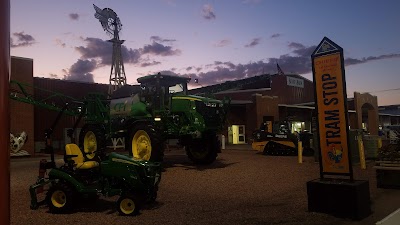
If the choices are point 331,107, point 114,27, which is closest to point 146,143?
point 331,107

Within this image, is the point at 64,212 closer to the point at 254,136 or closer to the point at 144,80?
Result: the point at 144,80

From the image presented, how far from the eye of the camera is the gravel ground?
6.30m

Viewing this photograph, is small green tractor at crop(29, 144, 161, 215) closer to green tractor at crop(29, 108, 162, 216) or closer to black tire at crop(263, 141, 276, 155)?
green tractor at crop(29, 108, 162, 216)

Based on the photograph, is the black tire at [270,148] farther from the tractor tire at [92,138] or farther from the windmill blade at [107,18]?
the windmill blade at [107,18]

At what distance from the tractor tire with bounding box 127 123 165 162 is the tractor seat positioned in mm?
4187

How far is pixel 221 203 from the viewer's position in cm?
765

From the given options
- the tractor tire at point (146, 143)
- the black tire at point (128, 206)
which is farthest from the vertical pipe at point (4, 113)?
the tractor tire at point (146, 143)

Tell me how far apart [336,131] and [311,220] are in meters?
1.88

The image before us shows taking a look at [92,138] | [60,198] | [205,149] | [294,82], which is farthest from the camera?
[294,82]

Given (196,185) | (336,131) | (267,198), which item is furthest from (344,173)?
(196,185)

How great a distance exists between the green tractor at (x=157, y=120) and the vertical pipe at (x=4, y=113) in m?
10.5

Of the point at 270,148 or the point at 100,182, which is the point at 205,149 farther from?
the point at 100,182

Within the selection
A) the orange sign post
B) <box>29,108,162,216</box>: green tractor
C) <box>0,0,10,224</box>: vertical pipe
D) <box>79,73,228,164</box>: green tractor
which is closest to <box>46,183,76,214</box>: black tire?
<box>29,108,162,216</box>: green tractor

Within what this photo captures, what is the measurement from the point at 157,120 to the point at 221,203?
5638 mm
